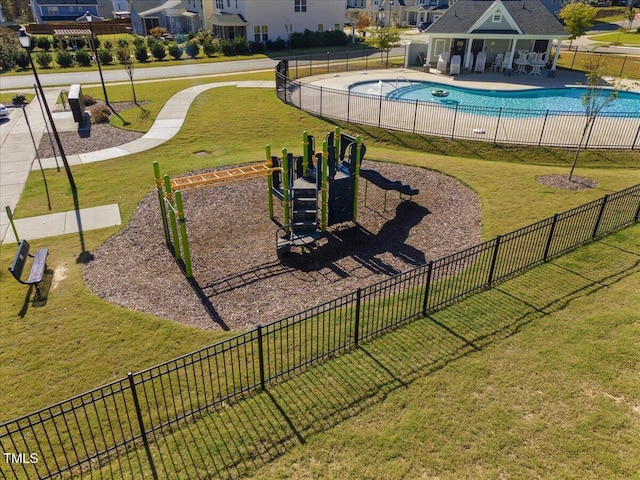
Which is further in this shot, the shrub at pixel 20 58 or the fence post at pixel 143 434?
the shrub at pixel 20 58

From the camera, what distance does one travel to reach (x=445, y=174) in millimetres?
17469

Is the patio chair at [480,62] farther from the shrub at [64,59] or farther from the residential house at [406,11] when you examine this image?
the residential house at [406,11]

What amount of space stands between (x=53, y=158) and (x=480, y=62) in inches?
1301

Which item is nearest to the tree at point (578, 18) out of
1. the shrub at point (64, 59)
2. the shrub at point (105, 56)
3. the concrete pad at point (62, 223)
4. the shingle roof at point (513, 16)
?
the shingle roof at point (513, 16)

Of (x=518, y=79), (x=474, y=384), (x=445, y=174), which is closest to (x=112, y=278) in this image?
(x=474, y=384)

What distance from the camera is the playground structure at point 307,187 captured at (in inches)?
478

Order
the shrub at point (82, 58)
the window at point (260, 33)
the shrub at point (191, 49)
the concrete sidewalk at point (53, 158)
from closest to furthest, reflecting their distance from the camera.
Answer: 1. the concrete sidewalk at point (53, 158)
2. the shrub at point (82, 58)
3. the shrub at point (191, 49)
4. the window at point (260, 33)

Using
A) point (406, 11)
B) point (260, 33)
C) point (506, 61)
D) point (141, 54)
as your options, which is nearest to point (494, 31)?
point (506, 61)

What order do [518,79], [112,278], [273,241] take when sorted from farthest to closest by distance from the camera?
[518,79], [273,241], [112,278]

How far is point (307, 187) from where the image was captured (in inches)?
499

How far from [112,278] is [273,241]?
177 inches

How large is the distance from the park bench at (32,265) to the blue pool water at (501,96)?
930 inches

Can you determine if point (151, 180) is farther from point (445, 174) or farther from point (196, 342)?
point (445, 174)

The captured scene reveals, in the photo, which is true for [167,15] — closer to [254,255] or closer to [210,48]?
[210,48]
